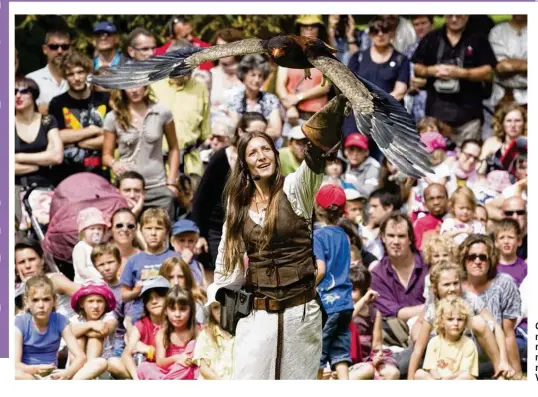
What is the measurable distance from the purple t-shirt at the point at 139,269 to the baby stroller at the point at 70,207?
490 millimetres

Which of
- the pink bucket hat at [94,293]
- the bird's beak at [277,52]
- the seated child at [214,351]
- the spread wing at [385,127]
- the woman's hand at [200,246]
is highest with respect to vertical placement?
the bird's beak at [277,52]

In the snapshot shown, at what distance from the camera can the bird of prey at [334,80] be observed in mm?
9047

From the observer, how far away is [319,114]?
29.2 feet

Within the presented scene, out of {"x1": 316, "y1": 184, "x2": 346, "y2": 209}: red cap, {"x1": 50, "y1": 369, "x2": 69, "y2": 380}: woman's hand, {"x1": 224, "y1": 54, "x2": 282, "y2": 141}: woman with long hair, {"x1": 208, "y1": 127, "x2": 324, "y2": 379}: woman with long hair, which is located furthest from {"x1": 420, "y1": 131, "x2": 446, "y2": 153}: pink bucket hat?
{"x1": 208, "y1": 127, "x2": 324, "y2": 379}: woman with long hair

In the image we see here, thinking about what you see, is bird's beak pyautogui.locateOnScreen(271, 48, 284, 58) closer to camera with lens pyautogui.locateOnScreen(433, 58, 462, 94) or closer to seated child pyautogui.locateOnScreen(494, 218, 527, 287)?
seated child pyautogui.locateOnScreen(494, 218, 527, 287)

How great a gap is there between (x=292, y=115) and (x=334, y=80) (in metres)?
4.01

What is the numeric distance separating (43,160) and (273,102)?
71.6 inches

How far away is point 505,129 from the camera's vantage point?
43.6ft

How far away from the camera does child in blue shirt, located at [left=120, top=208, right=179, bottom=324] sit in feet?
38.6

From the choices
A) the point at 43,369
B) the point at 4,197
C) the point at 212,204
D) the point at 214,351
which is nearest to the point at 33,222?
the point at 4,197

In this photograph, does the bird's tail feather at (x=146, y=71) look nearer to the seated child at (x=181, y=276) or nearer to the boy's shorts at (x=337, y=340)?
the seated child at (x=181, y=276)


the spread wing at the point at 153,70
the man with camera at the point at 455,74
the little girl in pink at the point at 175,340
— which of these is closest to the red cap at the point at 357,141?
the man with camera at the point at 455,74
